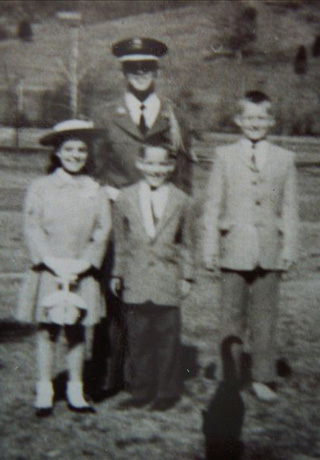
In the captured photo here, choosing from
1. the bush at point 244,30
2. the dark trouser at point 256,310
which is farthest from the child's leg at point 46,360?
the bush at point 244,30

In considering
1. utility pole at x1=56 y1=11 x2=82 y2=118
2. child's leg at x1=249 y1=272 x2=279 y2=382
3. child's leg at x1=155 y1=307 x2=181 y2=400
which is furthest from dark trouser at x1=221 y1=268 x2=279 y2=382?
Answer: utility pole at x1=56 y1=11 x2=82 y2=118

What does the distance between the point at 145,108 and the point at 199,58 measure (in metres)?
1.41

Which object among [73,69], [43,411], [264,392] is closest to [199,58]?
[73,69]

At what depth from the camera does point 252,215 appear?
2641mm

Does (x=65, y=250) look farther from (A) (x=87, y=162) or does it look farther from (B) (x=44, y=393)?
(B) (x=44, y=393)

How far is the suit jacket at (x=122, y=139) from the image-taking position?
261 cm

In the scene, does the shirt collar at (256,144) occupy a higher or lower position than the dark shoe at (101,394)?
higher

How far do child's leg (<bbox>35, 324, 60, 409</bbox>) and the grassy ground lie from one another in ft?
0.21

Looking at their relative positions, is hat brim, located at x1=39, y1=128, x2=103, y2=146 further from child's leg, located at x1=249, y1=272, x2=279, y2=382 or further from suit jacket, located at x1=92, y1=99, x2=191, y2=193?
child's leg, located at x1=249, y1=272, x2=279, y2=382

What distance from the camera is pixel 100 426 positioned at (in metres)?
2.37

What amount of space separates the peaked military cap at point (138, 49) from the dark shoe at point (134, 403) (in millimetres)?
1305

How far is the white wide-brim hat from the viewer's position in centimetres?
244

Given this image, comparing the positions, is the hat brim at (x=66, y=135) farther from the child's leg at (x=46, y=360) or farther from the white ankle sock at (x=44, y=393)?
the white ankle sock at (x=44, y=393)

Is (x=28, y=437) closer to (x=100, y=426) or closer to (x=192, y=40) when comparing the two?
(x=100, y=426)
